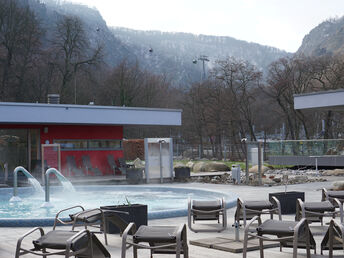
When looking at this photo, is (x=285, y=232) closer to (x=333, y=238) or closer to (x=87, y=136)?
(x=333, y=238)

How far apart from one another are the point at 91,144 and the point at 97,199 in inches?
368

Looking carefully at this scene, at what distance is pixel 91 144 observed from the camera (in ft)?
85.6

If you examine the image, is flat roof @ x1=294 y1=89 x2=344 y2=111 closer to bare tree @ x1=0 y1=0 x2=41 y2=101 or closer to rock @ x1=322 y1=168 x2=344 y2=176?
rock @ x1=322 y1=168 x2=344 y2=176

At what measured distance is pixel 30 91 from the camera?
46.1 m

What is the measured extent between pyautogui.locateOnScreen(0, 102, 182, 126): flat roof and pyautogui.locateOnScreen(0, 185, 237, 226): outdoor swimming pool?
4425 millimetres

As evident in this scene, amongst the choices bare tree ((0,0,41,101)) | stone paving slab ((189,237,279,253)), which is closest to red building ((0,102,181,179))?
stone paving slab ((189,237,279,253))

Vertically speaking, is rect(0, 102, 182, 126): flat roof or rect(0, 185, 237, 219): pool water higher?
rect(0, 102, 182, 126): flat roof

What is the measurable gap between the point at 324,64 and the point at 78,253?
4459 cm

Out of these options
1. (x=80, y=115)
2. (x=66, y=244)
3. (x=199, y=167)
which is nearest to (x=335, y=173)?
(x=199, y=167)

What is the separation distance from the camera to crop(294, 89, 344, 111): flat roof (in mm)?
21750

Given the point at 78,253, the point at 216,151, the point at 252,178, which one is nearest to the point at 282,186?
the point at 252,178

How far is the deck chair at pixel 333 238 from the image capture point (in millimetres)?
5852

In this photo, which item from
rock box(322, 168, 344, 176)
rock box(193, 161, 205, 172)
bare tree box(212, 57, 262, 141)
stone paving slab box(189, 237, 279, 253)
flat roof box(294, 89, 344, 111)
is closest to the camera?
stone paving slab box(189, 237, 279, 253)

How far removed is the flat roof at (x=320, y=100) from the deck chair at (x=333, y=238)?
53.4 ft
